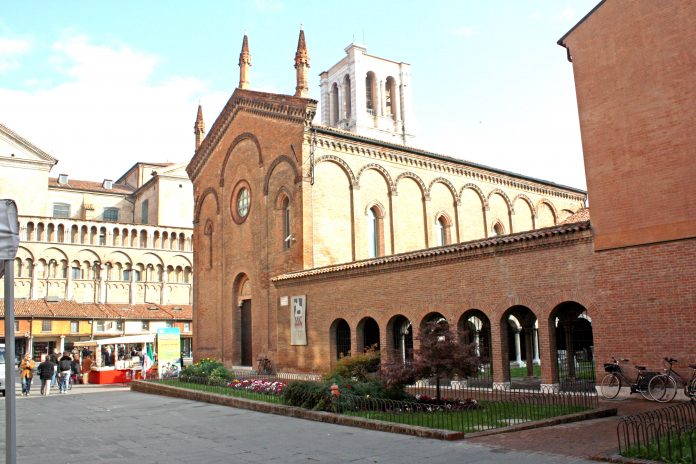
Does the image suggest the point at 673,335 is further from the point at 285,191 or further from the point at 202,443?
the point at 285,191

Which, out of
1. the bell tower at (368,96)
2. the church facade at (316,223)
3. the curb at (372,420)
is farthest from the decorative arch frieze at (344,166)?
the bell tower at (368,96)

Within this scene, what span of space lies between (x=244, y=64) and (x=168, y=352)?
15.1 metres

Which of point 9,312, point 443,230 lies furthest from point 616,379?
point 443,230

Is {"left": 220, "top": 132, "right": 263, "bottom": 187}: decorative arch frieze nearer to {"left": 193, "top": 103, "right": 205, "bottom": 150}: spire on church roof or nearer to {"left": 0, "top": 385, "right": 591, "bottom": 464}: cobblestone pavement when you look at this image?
{"left": 193, "top": 103, "right": 205, "bottom": 150}: spire on church roof

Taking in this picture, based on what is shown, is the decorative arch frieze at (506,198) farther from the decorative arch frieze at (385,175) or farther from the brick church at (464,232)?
the decorative arch frieze at (385,175)

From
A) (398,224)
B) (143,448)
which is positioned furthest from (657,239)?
(398,224)

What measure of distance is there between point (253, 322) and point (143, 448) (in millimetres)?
17825

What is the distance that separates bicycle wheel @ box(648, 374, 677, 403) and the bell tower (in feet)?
128

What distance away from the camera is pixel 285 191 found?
2658 cm

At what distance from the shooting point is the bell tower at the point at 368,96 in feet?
170

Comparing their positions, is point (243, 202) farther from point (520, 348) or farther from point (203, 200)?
point (520, 348)

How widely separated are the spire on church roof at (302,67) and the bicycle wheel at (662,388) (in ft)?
59.8

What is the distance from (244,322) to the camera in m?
29.9

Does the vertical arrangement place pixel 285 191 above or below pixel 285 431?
above
